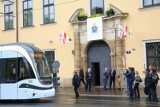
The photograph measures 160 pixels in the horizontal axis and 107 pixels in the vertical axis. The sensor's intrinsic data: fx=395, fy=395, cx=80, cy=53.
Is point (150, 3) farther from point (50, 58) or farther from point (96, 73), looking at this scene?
point (50, 58)

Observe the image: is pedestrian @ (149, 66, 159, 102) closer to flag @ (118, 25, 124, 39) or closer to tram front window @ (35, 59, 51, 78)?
tram front window @ (35, 59, 51, 78)

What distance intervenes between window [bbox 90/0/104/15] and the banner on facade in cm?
83

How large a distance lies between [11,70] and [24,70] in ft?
2.57

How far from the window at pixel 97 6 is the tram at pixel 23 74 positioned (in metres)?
12.8

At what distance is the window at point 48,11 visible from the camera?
3600cm

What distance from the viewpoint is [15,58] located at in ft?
66.2

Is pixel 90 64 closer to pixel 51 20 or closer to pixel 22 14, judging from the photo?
pixel 51 20

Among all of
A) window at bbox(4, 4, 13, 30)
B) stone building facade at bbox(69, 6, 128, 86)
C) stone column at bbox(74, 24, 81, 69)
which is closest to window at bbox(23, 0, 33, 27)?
window at bbox(4, 4, 13, 30)

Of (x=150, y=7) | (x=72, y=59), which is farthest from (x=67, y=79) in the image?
(x=150, y=7)

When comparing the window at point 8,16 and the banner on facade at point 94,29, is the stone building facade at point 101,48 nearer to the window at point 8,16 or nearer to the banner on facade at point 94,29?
the banner on facade at point 94,29

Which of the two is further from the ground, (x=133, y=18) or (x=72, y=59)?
(x=133, y=18)

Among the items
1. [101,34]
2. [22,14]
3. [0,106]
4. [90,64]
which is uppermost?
[22,14]

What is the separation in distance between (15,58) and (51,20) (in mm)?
16284

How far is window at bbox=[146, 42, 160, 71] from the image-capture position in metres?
28.5
